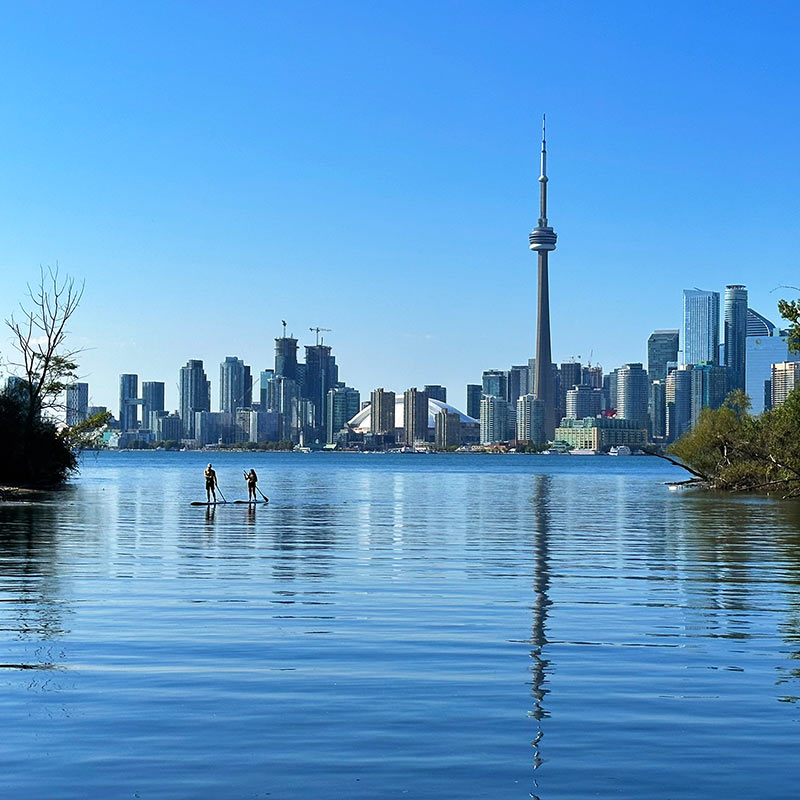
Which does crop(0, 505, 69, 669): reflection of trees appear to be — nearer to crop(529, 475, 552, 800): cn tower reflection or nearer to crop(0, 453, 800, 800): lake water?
crop(0, 453, 800, 800): lake water

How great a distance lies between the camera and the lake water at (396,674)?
10.8 metres

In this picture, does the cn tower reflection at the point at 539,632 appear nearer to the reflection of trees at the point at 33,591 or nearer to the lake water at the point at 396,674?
the lake water at the point at 396,674

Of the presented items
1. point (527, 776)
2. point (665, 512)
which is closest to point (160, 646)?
point (527, 776)

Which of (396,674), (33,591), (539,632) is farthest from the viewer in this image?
(33,591)

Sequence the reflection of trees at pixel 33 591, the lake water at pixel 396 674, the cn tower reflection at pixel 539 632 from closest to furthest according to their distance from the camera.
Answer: the lake water at pixel 396 674 → the cn tower reflection at pixel 539 632 → the reflection of trees at pixel 33 591

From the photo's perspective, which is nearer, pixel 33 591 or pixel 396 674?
pixel 396 674

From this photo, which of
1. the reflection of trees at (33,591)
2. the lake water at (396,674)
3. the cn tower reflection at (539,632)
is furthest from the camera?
the reflection of trees at (33,591)

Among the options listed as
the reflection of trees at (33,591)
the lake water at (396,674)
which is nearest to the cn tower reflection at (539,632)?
the lake water at (396,674)

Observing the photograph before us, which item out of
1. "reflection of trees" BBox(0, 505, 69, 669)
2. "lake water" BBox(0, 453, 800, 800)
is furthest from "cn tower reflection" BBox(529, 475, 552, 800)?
"reflection of trees" BBox(0, 505, 69, 669)

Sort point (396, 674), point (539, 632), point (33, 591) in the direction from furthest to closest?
point (33, 591) → point (539, 632) → point (396, 674)

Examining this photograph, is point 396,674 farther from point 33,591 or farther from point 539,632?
point 33,591

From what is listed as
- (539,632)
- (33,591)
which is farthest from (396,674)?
(33,591)

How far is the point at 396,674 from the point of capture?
50.9 feet

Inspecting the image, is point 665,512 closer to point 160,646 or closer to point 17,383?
point 17,383
